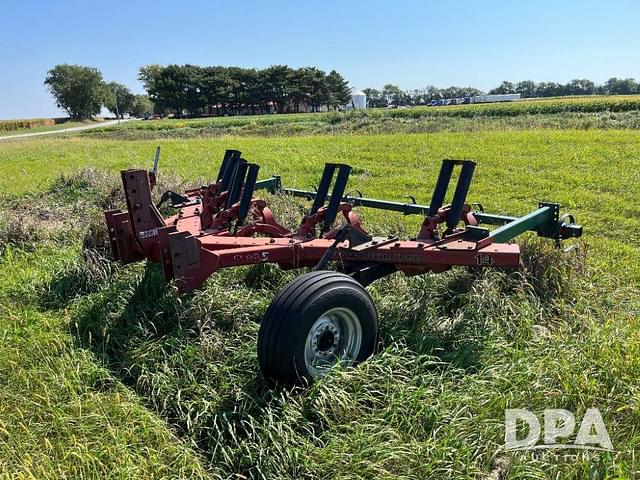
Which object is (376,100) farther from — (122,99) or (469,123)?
(469,123)

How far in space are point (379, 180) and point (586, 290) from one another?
7027 millimetres

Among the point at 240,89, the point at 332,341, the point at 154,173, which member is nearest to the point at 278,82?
the point at 240,89

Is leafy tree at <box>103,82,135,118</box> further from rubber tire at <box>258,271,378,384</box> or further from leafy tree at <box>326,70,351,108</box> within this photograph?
rubber tire at <box>258,271,378,384</box>

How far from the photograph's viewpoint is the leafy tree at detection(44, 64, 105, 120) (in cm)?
9444

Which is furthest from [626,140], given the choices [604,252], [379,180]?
[604,252]

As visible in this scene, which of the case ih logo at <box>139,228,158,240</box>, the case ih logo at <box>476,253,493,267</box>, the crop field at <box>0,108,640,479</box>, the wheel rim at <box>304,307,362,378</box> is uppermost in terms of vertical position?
the case ih logo at <box>139,228,158,240</box>

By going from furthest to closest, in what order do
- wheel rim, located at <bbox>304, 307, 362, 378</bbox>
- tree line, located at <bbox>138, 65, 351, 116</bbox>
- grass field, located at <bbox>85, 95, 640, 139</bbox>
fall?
tree line, located at <bbox>138, 65, 351, 116</bbox>
grass field, located at <bbox>85, 95, 640, 139</bbox>
wheel rim, located at <bbox>304, 307, 362, 378</bbox>

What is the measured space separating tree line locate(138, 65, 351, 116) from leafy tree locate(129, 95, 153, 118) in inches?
1159

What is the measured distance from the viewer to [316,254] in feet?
12.6

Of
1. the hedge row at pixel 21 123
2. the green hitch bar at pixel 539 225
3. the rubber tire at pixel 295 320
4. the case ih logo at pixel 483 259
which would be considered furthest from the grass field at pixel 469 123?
the hedge row at pixel 21 123

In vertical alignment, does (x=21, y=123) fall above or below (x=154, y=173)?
above

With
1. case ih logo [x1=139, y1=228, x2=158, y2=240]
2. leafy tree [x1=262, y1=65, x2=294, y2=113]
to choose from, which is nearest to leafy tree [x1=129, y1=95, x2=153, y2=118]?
leafy tree [x1=262, y1=65, x2=294, y2=113]

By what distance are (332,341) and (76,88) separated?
351ft

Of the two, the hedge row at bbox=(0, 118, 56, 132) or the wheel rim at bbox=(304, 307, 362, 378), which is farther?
the hedge row at bbox=(0, 118, 56, 132)
